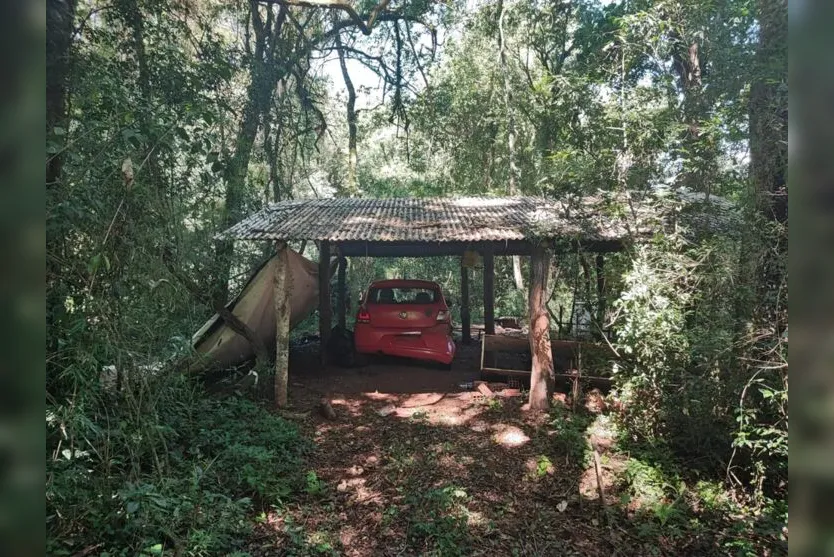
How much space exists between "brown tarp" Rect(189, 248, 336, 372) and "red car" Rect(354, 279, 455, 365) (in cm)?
154

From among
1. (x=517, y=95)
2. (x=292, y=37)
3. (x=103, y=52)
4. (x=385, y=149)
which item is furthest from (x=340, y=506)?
(x=385, y=149)

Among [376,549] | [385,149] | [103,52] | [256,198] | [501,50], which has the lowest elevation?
[376,549]

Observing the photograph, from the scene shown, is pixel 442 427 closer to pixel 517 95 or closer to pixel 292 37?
pixel 292 37

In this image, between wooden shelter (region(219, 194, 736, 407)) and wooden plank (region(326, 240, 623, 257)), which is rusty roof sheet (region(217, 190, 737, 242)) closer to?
wooden shelter (region(219, 194, 736, 407))

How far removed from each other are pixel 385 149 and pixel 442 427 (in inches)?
659

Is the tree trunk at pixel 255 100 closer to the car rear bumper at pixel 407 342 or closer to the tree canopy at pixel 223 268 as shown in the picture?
the tree canopy at pixel 223 268

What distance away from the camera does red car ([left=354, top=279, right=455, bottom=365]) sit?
8633 mm

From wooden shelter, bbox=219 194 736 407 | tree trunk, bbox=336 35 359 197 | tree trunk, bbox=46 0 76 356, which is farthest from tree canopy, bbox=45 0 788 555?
tree trunk, bbox=336 35 359 197

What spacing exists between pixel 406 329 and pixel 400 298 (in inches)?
47.7

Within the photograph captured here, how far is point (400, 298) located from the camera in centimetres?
972

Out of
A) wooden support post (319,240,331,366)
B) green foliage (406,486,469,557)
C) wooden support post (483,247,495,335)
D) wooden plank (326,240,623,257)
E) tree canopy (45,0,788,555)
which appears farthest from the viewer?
wooden support post (483,247,495,335)

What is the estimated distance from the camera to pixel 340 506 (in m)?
4.63
